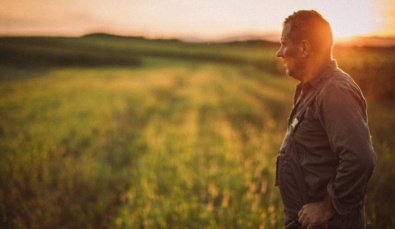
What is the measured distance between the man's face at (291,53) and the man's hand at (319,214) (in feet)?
2.65

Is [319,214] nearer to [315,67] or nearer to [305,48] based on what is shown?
[315,67]

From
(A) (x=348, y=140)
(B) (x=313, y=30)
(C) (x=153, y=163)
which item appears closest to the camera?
(A) (x=348, y=140)

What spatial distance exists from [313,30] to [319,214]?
1.09 meters

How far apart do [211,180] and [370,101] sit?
7924 millimetres

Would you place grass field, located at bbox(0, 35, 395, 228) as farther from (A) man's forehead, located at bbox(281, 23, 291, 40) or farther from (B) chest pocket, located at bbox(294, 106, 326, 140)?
(A) man's forehead, located at bbox(281, 23, 291, 40)

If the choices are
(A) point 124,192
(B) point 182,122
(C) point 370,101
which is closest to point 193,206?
(A) point 124,192

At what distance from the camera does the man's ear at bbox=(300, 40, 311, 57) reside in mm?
1668

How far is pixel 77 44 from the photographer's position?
269ft

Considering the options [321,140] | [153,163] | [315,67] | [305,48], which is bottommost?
[153,163]

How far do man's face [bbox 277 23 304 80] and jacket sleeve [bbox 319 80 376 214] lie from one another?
0.29 metres

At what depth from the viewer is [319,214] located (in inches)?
65.2

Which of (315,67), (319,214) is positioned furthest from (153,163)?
(315,67)

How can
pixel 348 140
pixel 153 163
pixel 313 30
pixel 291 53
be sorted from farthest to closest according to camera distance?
pixel 153 163 → pixel 291 53 → pixel 313 30 → pixel 348 140

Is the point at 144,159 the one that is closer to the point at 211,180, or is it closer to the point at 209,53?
the point at 211,180
